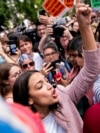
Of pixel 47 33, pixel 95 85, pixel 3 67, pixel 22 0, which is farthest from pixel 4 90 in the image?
pixel 22 0

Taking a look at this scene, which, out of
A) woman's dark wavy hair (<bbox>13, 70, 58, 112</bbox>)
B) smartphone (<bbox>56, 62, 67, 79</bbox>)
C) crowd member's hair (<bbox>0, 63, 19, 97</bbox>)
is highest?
woman's dark wavy hair (<bbox>13, 70, 58, 112</bbox>)

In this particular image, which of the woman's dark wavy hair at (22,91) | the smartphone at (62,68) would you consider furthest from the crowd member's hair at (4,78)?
the smartphone at (62,68)

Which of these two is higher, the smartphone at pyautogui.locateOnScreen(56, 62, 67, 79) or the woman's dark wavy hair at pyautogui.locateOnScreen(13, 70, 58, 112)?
the woman's dark wavy hair at pyautogui.locateOnScreen(13, 70, 58, 112)

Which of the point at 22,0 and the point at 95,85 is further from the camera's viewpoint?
the point at 22,0

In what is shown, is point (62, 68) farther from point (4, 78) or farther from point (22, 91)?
point (22, 91)

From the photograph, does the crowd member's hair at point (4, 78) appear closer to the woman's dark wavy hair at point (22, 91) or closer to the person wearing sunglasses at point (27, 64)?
the woman's dark wavy hair at point (22, 91)

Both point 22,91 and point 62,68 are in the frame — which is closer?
point 22,91

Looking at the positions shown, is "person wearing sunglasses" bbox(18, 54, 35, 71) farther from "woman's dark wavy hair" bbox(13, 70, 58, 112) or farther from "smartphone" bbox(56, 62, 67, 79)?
"woman's dark wavy hair" bbox(13, 70, 58, 112)

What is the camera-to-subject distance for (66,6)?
19.4 ft

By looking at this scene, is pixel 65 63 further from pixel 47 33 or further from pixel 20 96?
pixel 20 96

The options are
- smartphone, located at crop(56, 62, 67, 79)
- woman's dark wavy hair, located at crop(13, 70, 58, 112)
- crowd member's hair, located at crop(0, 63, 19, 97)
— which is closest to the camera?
woman's dark wavy hair, located at crop(13, 70, 58, 112)

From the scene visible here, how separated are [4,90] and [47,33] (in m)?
2.76

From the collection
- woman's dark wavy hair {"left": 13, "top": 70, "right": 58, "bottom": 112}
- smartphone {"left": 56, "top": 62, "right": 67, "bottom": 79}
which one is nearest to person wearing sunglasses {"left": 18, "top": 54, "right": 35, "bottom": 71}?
smartphone {"left": 56, "top": 62, "right": 67, "bottom": 79}

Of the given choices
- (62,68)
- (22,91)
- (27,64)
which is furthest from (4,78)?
(62,68)
